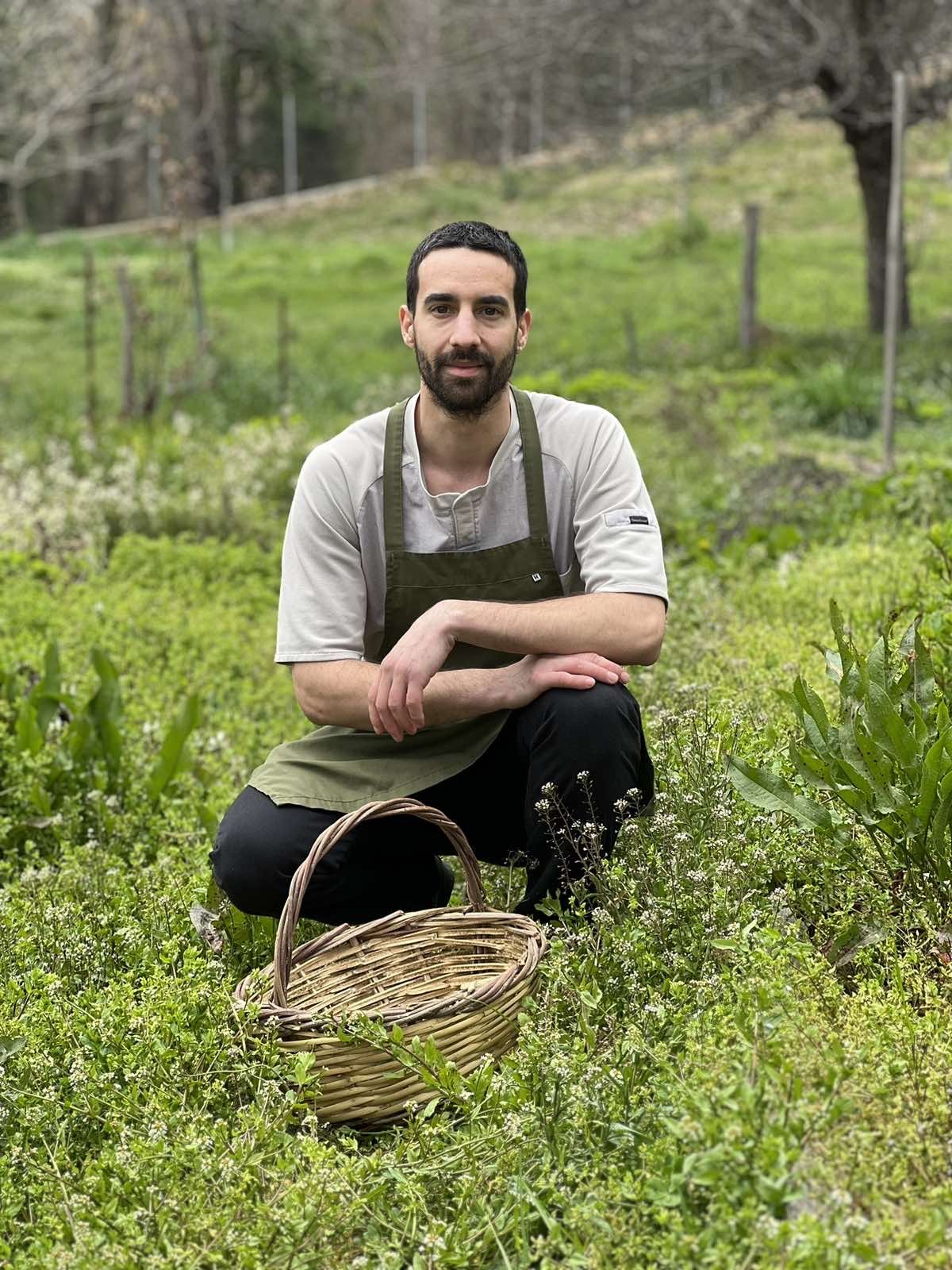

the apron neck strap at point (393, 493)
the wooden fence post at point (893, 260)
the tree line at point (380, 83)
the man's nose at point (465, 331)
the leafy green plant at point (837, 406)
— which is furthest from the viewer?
the tree line at point (380, 83)

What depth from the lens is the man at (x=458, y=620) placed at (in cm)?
332

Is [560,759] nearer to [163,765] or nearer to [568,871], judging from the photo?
[568,871]

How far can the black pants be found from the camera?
3.28 metres

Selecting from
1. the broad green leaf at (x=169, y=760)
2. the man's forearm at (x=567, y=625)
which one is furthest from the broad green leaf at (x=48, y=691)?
the man's forearm at (x=567, y=625)

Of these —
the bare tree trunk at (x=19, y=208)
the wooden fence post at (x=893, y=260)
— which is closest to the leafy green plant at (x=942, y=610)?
the wooden fence post at (x=893, y=260)

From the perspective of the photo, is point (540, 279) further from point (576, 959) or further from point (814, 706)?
point (576, 959)

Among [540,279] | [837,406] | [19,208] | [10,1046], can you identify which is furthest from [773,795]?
[19,208]

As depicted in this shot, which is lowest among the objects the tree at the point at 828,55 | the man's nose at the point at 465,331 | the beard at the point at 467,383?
the beard at the point at 467,383

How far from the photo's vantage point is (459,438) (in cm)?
357

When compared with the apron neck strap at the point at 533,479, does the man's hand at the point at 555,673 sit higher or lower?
lower

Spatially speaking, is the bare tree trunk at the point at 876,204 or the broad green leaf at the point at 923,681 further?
the bare tree trunk at the point at 876,204

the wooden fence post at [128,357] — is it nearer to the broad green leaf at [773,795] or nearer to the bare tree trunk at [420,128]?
the broad green leaf at [773,795]

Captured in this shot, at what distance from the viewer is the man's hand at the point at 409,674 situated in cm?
322

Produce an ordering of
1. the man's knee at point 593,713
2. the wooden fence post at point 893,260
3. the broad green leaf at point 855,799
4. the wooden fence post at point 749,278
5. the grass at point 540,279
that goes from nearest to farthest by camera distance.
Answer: the broad green leaf at point 855,799, the man's knee at point 593,713, the wooden fence post at point 893,260, the wooden fence post at point 749,278, the grass at point 540,279
